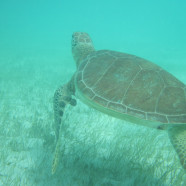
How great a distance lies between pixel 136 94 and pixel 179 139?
102cm

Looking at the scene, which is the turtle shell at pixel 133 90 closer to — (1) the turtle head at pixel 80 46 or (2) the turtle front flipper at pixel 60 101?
(2) the turtle front flipper at pixel 60 101

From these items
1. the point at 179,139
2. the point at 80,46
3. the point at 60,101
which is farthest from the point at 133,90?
the point at 80,46

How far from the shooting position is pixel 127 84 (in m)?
2.96

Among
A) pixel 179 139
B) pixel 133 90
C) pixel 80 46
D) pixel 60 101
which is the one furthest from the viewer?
pixel 80 46

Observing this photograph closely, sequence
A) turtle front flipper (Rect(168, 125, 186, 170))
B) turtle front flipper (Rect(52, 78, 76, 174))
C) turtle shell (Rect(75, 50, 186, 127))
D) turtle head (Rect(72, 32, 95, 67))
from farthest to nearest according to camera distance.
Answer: turtle head (Rect(72, 32, 95, 67)), turtle front flipper (Rect(52, 78, 76, 174)), turtle shell (Rect(75, 50, 186, 127)), turtle front flipper (Rect(168, 125, 186, 170))

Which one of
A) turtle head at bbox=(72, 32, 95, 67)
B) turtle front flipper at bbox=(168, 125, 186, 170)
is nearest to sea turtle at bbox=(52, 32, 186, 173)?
turtle front flipper at bbox=(168, 125, 186, 170)

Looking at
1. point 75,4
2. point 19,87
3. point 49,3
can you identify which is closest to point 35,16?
point 49,3

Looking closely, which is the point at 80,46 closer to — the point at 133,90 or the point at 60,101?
the point at 60,101

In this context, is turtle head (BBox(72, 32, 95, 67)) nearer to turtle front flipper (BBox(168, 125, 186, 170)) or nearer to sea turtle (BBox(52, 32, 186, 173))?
sea turtle (BBox(52, 32, 186, 173))

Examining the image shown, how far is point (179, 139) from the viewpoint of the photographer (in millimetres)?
2709

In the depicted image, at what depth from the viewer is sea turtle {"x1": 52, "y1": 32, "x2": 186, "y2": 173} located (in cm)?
262

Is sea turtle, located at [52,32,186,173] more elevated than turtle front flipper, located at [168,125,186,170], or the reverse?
sea turtle, located at [52,32,186,173]

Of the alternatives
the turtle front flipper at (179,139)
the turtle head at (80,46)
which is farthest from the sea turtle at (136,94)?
the turtle head at (80,46)

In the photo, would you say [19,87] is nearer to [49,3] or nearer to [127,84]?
[127,84]
